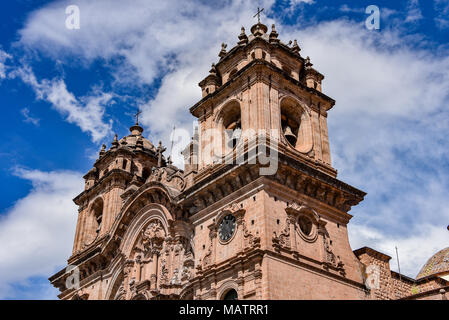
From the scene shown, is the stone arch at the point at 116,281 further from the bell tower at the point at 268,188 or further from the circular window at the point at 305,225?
the circular window at the point at 305,225

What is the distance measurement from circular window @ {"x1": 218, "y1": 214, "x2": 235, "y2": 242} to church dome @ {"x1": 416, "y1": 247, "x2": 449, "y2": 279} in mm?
17201

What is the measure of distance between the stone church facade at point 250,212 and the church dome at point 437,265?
4.84 m

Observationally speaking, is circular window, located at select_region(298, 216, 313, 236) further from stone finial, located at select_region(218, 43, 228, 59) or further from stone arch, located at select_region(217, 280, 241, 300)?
stone finial, located at select_region(218, 43, 228, 59)

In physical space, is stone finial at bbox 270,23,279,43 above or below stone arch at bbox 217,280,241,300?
above

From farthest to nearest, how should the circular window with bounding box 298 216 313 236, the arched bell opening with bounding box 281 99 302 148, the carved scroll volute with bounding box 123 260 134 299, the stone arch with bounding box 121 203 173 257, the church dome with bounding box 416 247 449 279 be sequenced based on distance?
the church dome with bounding box 416 247 449 279 < the carved scroll volute with bounding box 123 260 134 299 < the stone arch with bounding box 121 203 173 257 < the arched bell opening with bounding box 281 99 302 148 < the circular window with bounding box 298 216 313 236

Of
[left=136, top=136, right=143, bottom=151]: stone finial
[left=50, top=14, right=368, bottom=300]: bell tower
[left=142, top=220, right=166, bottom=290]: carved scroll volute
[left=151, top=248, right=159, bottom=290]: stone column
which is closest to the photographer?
[left=50, top=14, right=368, bottom=300]: bell tower

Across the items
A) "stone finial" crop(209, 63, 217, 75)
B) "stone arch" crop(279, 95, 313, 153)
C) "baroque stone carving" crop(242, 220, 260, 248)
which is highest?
"stone finial" crop(209, 63, 217, 75)

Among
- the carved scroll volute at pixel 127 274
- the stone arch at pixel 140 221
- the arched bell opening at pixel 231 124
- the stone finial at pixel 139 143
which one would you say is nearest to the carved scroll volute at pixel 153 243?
the stone arch at pixel 140 221

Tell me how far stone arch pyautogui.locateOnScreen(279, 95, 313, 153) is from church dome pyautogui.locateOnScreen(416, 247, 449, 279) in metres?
14.4

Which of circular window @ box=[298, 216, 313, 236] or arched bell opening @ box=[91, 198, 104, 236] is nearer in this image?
circular window @ box=[298, 216, 313, 236]

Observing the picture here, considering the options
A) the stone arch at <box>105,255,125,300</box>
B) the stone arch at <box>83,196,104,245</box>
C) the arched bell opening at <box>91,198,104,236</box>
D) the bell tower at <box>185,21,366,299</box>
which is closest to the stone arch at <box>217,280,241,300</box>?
the bell tower at <box>185,21,366,299</box>

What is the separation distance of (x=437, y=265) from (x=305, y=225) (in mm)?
15856

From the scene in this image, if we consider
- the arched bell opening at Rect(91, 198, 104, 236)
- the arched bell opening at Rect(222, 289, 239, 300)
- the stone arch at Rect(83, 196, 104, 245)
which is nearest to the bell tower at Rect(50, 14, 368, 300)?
the arched bell opening at Rect(222, 289, 239, 300)

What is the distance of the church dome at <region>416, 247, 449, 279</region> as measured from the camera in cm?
3488
